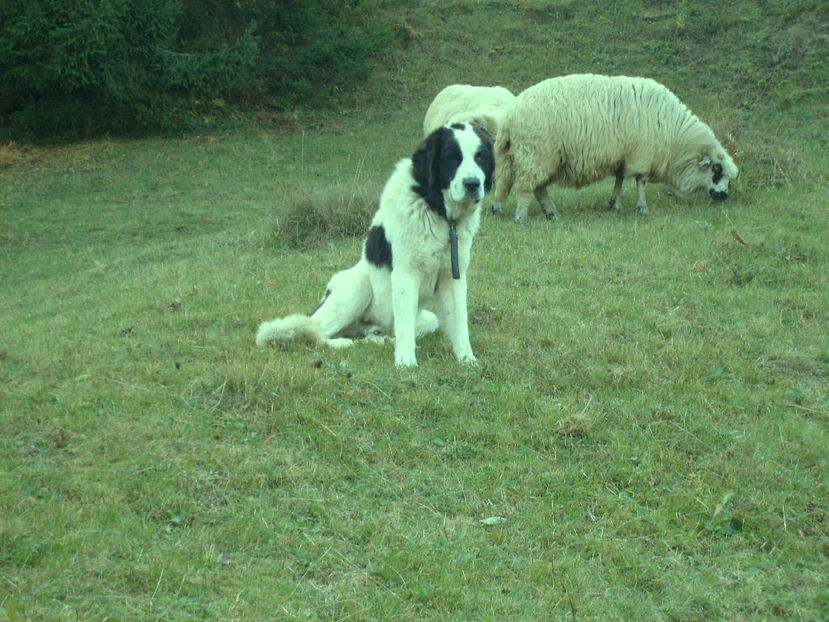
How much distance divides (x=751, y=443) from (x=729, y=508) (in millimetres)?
779

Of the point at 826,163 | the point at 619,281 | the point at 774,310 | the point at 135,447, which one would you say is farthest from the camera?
the point at 826,163

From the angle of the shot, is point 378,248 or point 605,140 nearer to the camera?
point 378,248

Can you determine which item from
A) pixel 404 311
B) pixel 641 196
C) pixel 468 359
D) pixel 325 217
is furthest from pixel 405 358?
pixel 641 196

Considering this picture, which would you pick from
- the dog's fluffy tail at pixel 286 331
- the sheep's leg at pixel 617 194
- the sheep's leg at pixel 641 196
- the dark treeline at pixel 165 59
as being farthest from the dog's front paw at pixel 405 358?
the dark treeline at pixel 165 59

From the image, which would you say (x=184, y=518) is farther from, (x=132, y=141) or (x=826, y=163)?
(x=132, y=141)

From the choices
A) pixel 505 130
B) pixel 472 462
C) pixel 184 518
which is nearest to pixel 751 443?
pixel 472 462

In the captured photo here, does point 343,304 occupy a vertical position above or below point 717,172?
above

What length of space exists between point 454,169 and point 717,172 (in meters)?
7.37

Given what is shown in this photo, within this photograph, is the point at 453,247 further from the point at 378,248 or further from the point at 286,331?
the point at 286,331

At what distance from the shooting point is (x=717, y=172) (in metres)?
12.8

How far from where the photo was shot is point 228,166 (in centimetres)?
2027

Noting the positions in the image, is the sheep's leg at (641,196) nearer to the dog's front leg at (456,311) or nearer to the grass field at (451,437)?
the grass field at (451,437)

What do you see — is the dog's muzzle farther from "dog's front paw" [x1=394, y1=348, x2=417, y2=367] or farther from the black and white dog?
"dog's front paw" [x1=394, y1=348, x2=417, y2=367]

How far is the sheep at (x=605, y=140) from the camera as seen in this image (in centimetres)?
1266
